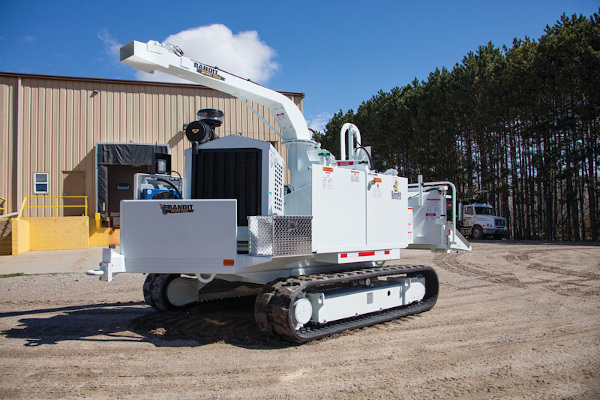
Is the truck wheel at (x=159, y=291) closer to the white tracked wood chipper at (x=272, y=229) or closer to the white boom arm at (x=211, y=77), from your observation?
the white tracked wood chipper at (x=272, y=229)

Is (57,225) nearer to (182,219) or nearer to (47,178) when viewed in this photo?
(47,178)

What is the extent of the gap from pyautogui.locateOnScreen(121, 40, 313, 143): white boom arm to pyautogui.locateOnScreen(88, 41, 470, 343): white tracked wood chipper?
0.02 m

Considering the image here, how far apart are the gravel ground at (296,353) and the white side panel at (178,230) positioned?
1112mm

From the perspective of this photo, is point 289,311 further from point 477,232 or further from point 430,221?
point 477,232

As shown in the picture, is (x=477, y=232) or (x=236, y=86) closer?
(x=236, y=86)

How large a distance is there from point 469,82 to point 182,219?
3060cm

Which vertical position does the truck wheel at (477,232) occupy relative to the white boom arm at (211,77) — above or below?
below

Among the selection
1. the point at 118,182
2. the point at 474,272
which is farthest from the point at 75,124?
the point at 474,272

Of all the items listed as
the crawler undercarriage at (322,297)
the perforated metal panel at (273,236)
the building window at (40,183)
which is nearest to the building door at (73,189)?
the building window at (40,183)

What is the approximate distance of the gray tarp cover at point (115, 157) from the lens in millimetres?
20109

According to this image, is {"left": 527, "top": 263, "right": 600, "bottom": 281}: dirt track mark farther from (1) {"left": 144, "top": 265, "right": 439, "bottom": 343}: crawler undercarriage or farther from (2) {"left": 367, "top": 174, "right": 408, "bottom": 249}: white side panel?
(2) {"left": 367, "top": 174, "right": 408, "bottom": 249}: white side panel

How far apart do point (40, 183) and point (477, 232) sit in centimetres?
2494

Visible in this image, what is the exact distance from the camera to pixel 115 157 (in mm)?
20188

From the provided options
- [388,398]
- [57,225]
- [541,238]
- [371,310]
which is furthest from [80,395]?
[541,238]
